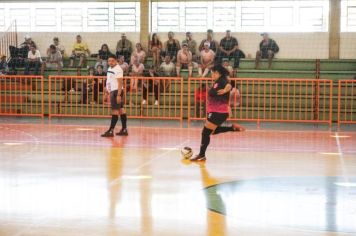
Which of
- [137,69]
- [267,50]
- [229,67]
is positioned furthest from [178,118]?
[267,50]

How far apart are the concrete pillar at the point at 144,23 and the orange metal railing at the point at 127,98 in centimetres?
416

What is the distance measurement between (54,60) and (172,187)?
17323 mm

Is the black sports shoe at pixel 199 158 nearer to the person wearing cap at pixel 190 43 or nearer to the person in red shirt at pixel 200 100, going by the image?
the person in red shirt at pixel 200 100

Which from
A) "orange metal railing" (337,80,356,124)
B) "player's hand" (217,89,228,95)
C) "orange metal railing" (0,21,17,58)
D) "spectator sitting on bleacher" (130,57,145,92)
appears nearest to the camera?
"player's hand" (217,89,228,95)

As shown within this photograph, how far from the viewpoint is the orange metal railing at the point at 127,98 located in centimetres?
2183

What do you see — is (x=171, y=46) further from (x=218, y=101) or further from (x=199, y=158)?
(x=199, y=158)

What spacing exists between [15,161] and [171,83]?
38.3 ft

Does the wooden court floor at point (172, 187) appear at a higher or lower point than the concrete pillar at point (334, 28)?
lower

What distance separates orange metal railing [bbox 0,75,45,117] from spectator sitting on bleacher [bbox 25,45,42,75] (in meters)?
1.08

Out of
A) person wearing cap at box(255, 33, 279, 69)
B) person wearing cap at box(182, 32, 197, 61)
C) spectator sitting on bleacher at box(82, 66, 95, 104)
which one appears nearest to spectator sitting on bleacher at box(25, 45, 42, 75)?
spectator sitting on bleacher at box(82, 66, 95, 104)

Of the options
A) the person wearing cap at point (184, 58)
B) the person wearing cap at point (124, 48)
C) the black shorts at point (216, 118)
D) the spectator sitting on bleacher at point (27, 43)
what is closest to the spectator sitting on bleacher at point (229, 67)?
the person wearing cap at point (184, 58)

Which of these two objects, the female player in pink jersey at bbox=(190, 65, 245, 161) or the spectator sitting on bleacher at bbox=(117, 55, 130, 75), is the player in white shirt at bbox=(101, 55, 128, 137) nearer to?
the female player in pink jersey at bbox=(190, 65, 245, 161)

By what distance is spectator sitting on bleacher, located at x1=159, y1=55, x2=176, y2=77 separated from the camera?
76.3 ft

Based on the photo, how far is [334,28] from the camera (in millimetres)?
25078
